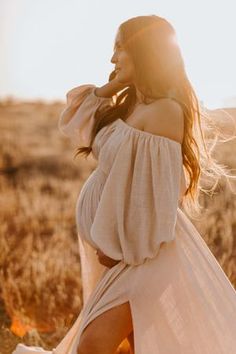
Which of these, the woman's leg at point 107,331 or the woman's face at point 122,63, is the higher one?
the woman's face at point 122,63

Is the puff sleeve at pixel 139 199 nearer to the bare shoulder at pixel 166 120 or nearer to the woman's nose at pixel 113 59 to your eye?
the bare shoulder at pixel 166 120

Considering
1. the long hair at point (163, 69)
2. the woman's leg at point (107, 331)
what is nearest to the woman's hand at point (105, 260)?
the woman's leg at point (107, 331)

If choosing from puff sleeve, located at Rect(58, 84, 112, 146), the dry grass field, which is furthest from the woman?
the dry grass field

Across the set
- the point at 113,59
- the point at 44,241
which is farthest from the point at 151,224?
the point at 44,241

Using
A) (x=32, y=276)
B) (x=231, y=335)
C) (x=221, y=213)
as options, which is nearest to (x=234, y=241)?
(x=221, y=213)

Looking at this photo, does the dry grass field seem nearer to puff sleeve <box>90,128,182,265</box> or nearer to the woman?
the woman

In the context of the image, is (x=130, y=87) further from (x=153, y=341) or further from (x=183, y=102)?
(x=153, y=341)

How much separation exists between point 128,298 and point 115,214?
377mm

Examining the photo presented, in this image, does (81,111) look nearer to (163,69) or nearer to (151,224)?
(163,69)

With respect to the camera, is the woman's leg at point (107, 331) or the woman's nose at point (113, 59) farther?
the woman's nose at point (113, 59)

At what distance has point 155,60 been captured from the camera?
361 cm

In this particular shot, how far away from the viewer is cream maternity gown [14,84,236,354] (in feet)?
11.4

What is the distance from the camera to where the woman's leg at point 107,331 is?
3.48 metres

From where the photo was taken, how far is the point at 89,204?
3803mm
